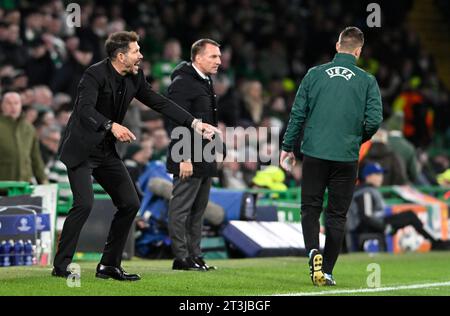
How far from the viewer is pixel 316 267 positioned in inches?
389

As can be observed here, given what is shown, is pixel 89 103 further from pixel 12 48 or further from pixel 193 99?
pixel 12 48

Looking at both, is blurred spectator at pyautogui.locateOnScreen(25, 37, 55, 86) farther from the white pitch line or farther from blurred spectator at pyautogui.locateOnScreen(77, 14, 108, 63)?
the white pitch line

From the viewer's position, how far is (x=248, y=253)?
14.2 m

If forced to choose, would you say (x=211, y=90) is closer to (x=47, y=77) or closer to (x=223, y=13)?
(x=47, y=77)

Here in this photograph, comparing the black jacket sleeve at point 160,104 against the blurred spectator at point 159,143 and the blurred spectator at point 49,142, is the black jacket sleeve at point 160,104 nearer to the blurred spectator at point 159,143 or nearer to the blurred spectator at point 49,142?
the blurred spectator at point 49,142

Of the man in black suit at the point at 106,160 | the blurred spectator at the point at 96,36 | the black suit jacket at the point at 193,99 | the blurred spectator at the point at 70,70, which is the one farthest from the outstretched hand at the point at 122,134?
the blurred spectator at the point at 96,36

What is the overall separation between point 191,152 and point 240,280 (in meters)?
1.59

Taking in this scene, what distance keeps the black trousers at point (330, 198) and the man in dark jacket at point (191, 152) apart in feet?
5.55

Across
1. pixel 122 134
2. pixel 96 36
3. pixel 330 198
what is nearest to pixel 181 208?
pixel 330 198

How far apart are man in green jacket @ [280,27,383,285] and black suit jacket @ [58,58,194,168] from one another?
4.87 feet

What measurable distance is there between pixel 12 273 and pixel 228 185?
6.38 meters

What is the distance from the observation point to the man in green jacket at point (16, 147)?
46.8 ft

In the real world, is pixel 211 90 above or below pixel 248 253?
above
